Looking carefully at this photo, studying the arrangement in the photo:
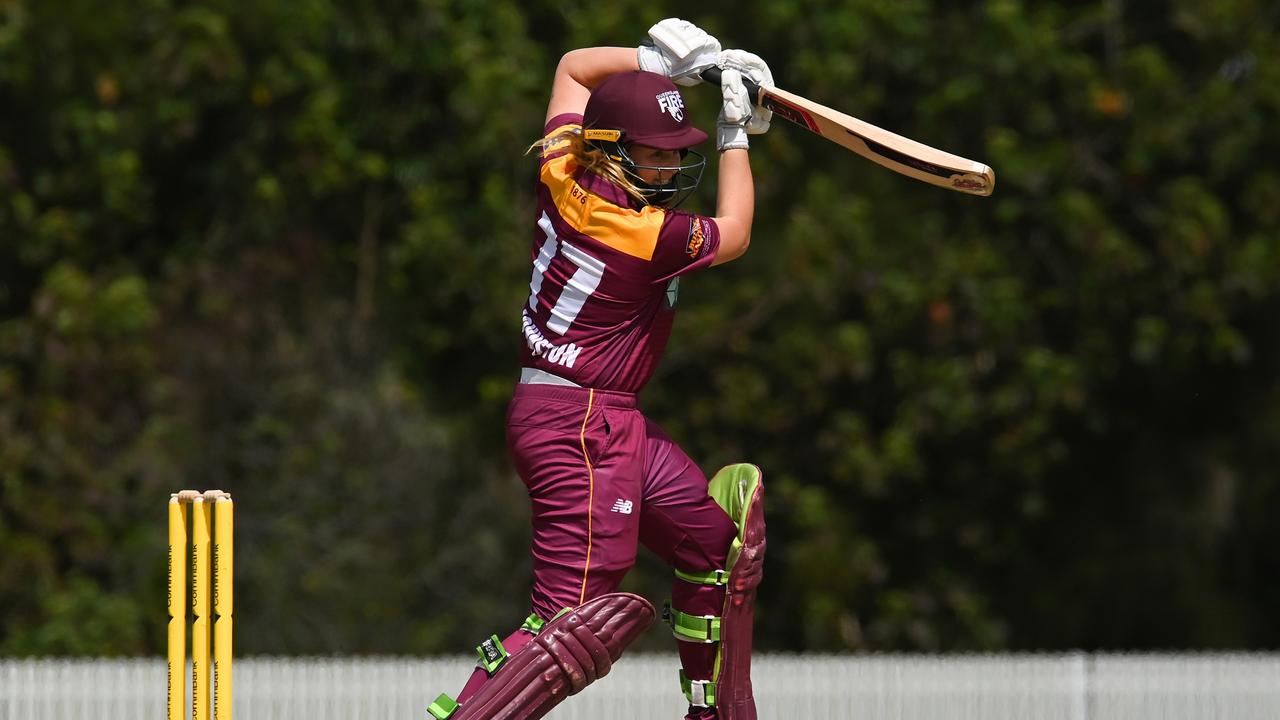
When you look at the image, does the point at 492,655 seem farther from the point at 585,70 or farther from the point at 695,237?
the point at 585,70

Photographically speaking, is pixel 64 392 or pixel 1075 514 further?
pixel 1075 514

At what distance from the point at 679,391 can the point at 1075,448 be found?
7.60 feet

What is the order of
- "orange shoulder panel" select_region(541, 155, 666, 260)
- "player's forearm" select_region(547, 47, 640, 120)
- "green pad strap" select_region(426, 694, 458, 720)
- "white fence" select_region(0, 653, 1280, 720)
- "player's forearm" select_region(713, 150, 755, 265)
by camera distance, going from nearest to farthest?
"green pad strap" select_region(426, 694, 458, 720) → "orange shoulder panel" select_region(541, 155, 666, 260) → "player's forearm" select_region(713, 150, 755, 265) → "player's forearm" select_region(547, 47, 640, 120) → "white fence" select_region(0, 653, 1280, 720)

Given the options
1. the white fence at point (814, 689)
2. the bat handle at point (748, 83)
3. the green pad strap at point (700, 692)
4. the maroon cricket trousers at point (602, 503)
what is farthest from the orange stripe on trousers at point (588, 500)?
the white fence at point (814, 689)

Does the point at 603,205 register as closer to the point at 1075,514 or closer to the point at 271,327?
the point at 271,327

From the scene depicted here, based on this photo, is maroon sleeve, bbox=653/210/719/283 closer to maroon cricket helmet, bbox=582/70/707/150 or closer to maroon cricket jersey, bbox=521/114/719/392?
maroon cricket jersey, bbox=521/114/719/392

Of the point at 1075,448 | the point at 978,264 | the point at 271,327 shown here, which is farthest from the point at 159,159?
the point at 1075,448

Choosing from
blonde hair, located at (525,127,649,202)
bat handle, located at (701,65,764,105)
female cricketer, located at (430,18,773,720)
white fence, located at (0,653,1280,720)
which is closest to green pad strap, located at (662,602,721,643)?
female cricketer, located at (430,18,773,720)

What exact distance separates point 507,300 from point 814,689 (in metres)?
3.51

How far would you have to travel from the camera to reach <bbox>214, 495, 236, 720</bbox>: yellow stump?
344 centimetres

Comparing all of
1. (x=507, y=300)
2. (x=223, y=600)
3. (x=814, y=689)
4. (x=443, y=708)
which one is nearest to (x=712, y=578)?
(x=443, y=708)

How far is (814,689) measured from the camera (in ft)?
19.9

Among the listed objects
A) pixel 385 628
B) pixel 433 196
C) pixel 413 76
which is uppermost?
pixel 413 76

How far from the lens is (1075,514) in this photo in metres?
10.2
